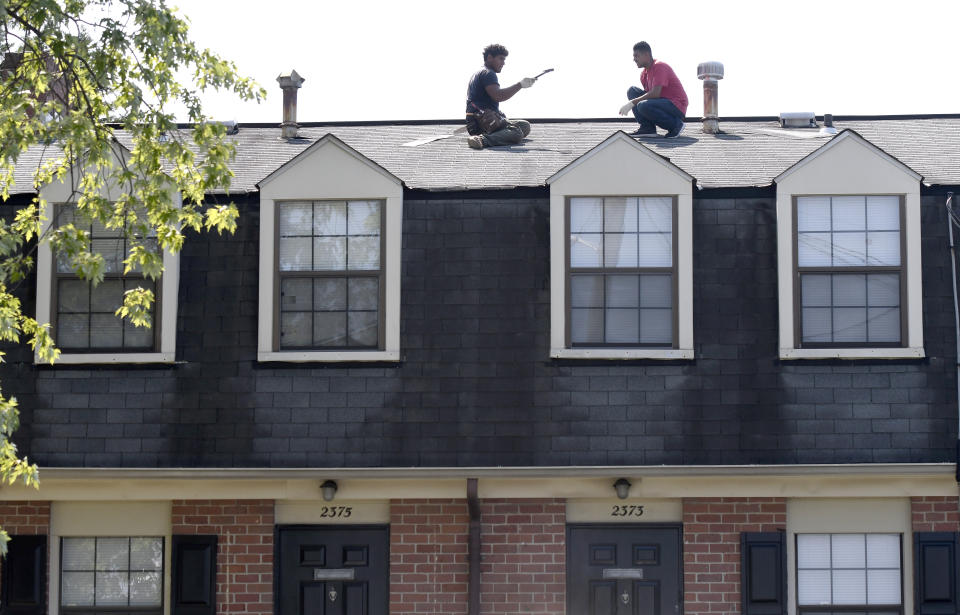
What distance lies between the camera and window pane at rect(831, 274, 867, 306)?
12578 millimetres

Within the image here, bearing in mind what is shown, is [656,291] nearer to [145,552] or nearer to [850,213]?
[850,213]

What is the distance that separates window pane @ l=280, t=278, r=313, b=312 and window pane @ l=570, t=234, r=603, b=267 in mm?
2431

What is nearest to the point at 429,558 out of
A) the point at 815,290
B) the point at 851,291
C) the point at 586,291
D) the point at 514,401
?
the point at 514,401

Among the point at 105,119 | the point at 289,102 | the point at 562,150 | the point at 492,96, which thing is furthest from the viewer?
the point at 289,102

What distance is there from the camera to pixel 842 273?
41.3 feet

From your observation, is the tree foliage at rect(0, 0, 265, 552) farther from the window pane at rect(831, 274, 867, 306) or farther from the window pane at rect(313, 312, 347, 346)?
the window pane at rect(831, 274, 867, 306)

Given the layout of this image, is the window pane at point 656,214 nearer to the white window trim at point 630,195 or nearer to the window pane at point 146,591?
the white window trim at point 630,195

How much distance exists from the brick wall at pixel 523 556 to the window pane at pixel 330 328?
2007 millimetres

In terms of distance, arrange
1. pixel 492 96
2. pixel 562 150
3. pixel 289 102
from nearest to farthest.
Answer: pixel 562 150 < pixel 492 96 < pixel 289 102

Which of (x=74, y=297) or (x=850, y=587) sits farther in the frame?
(x=74, y=297)

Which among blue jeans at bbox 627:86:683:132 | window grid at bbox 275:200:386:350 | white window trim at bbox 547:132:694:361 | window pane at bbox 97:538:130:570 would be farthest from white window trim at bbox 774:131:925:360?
window pane at bbox 97:538:130:570

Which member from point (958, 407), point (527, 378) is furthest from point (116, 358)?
point (958, 407)

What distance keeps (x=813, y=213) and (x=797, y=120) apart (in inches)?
133

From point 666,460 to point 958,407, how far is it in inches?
104
